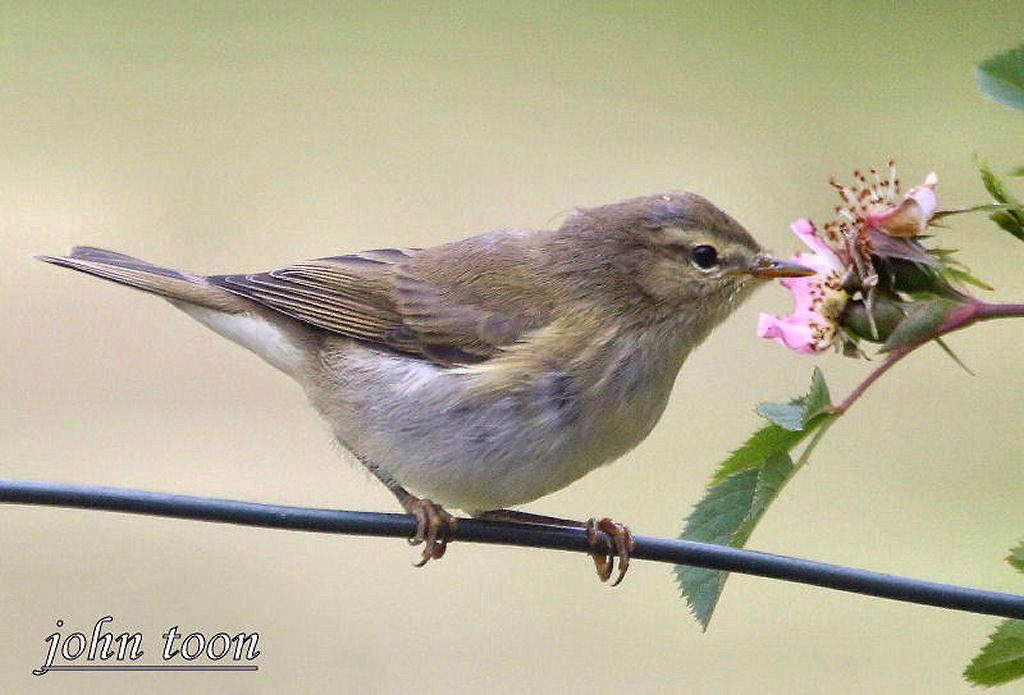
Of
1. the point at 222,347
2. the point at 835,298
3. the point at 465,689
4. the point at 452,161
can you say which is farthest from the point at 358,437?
the point at 452,161

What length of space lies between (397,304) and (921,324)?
1.59 meters

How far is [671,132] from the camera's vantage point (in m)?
8.44

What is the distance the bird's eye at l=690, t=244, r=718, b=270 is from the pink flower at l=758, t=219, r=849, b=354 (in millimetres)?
942

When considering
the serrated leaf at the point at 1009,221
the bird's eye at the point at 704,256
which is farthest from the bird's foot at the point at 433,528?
the serrated leaf at the point at 1009,221

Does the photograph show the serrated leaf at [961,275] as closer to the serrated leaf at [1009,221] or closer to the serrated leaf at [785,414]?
the serrated leaf at [1009,221]

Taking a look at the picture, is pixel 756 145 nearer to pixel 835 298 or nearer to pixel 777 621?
pixel 777 621

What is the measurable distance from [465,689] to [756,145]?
4.28m

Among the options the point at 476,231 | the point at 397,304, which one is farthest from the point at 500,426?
the point at 476,231

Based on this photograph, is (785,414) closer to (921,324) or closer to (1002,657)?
(921,324)

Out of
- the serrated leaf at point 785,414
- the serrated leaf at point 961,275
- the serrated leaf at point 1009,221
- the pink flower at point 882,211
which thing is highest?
the serrated leaf at point 1009,221

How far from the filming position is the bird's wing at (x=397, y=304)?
2889 millimetres

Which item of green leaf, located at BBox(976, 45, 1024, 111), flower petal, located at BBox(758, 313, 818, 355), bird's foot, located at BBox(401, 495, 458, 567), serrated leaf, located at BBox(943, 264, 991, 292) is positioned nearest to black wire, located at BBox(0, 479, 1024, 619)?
flower petal, located at BBox(758, 313, 818, 355)

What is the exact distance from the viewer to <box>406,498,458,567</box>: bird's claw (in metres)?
2.65

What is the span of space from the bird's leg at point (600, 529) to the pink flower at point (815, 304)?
0.70m
